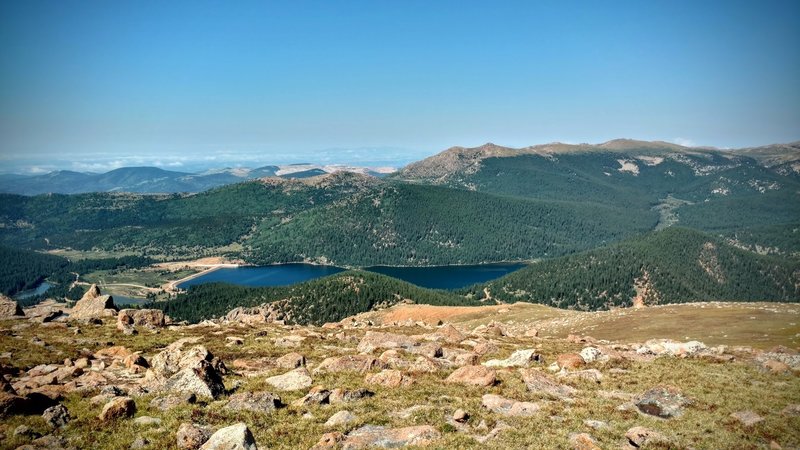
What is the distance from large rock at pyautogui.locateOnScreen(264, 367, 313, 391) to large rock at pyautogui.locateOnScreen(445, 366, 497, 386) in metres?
10.3

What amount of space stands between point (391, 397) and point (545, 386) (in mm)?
10894

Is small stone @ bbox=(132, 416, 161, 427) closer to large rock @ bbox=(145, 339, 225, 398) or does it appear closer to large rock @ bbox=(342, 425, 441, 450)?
large rock @ bbox=(145, 339, 225, 398)

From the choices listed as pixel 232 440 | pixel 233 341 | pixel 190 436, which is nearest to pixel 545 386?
pixel 232 440

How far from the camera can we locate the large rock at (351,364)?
35625mm

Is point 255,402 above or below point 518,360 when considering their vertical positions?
above

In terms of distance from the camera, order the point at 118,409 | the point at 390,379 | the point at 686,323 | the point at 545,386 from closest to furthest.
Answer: the point at 118,409, the point at 545,386, the point at 390,379, the point at 686,323

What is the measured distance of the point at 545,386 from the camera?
30.8 metres

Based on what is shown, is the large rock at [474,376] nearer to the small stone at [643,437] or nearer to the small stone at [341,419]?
the small stone at [341,419]

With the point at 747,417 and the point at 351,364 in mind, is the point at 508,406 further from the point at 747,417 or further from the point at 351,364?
the point at 351,364

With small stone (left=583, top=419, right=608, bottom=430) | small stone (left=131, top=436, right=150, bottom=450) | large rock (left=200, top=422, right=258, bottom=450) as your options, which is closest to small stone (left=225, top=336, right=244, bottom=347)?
small stone (left=131, top=436, right=150, bottom=450)

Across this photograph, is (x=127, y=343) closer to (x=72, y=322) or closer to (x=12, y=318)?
(x=72, y=322)

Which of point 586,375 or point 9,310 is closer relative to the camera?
point 586,375

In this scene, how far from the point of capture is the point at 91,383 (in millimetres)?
29531

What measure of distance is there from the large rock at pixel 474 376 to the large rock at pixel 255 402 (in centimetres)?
1276
